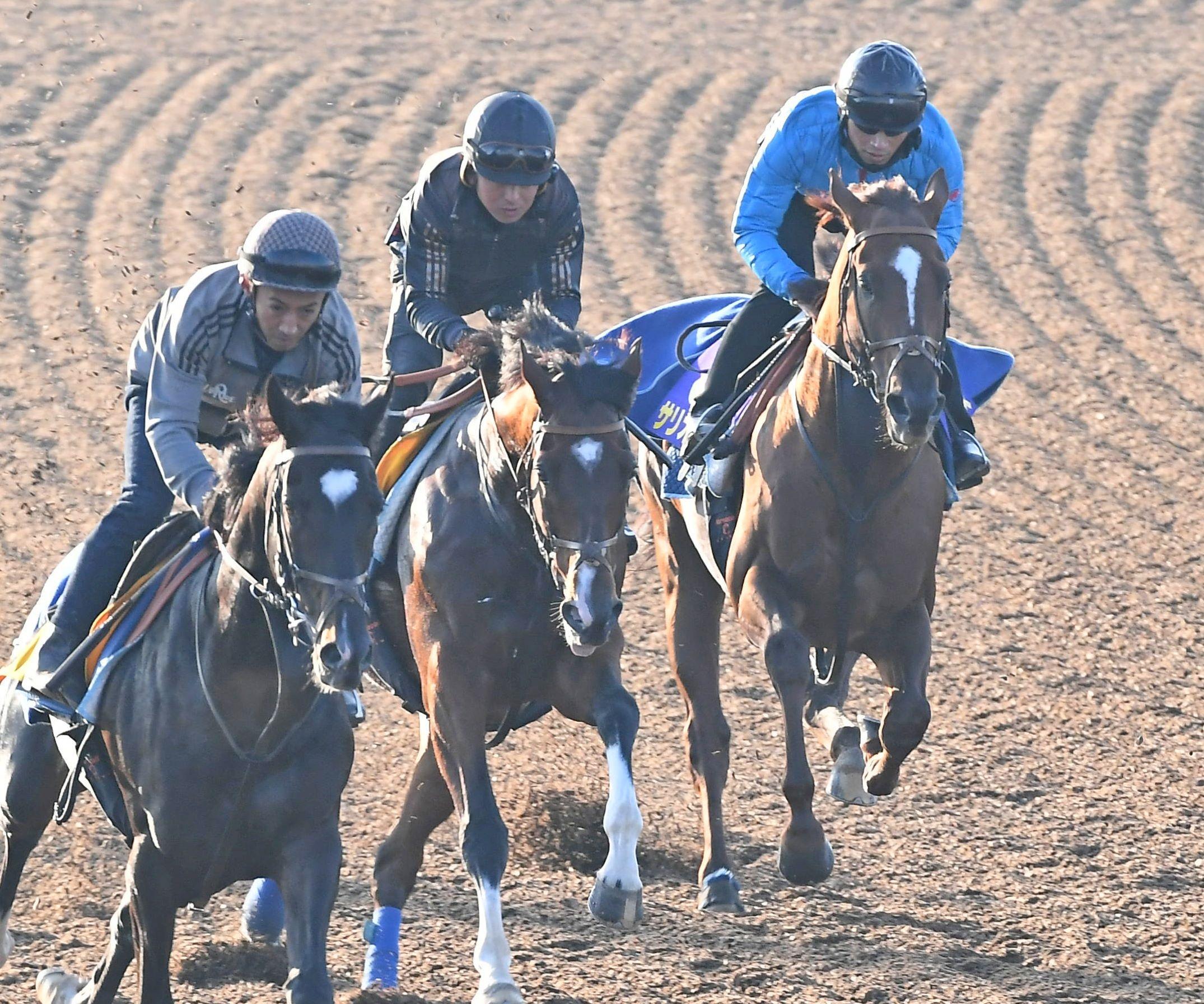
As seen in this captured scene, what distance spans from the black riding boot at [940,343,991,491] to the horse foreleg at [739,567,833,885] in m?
0.83

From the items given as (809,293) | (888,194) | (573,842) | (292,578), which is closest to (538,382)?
(292,578)

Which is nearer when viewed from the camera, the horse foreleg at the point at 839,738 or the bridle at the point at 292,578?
the bridle at the point at 292,578

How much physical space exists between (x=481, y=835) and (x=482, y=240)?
2.43 m

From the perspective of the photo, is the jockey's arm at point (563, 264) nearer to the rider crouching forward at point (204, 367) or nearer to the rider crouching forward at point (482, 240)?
the rider crouching forward at point (482, 240)

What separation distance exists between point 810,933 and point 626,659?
9.87 feet

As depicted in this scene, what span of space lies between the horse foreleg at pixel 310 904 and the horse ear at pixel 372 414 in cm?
105

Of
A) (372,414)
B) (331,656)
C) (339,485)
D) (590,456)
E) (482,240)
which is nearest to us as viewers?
(331,656)

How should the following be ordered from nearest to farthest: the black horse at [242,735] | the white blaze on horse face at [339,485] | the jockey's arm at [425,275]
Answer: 1. the white blaze on horse face at [339,485]
2. the black horse at [242,735]
3. the jockey's arm at [425,275]

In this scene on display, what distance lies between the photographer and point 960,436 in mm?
7086

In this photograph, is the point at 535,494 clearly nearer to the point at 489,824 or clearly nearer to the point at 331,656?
the point at 489,824

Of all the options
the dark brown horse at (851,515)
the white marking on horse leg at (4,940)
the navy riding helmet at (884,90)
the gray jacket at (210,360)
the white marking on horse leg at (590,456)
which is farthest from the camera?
the navy riding helmet at (884,90)

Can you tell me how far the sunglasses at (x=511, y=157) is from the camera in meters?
6.82

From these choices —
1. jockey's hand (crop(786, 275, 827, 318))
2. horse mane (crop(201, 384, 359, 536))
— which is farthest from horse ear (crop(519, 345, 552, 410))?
jockey's hand (crop(786, 275, 827, 318))

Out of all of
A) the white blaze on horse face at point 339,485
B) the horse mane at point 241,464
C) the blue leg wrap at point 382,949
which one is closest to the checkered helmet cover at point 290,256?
the horse mane at point 241,464
